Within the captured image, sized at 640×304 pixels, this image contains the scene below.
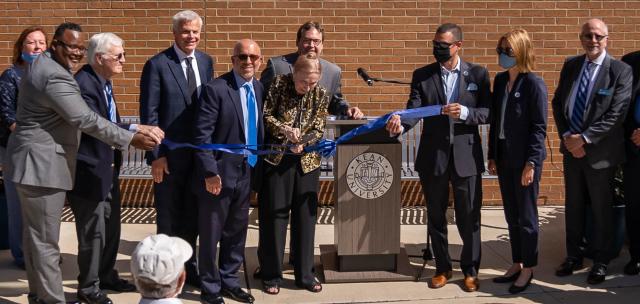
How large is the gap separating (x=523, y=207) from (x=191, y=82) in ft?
8.91

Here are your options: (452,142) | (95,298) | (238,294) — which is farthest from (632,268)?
(95,298)

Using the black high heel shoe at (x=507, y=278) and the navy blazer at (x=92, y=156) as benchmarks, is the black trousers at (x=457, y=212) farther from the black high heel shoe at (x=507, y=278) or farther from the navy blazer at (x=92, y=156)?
the navy blazer at (x=92, y=156)

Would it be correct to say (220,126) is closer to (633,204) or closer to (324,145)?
(324,145)

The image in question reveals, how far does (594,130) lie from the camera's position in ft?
20.2

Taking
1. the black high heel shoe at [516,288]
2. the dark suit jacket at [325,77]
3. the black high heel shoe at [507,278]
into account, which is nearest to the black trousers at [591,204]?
the black high heel shoe at [507,278]

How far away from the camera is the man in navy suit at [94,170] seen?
5.66 m

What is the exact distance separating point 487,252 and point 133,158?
13.7 feet

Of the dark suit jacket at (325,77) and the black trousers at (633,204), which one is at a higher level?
the dark suit jacket at (325,77)

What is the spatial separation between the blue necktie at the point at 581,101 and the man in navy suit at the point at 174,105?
2.90 meters

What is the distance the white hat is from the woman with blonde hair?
3540 mm

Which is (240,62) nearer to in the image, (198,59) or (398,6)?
(198,59)

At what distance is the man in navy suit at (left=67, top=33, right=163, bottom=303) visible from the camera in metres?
5.66

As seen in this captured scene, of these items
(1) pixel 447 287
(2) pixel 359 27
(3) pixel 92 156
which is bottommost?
(1) pixel 447 287

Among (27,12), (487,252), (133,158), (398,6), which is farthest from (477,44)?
(27,12)
